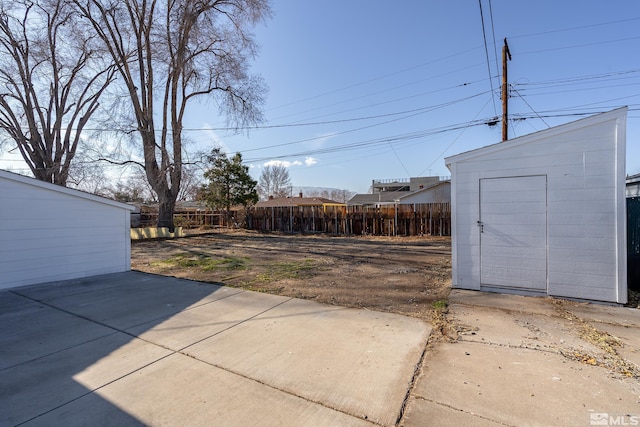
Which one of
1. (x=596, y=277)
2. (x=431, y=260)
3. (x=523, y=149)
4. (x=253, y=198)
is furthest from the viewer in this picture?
(x=253, y=198)

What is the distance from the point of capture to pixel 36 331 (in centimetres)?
343

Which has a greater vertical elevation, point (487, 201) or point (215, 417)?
point (487, 201)

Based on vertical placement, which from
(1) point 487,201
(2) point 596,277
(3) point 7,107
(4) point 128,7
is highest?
(4) point 128,7

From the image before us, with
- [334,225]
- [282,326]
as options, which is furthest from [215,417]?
[334,225]

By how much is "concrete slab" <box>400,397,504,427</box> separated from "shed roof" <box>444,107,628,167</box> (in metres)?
4.05

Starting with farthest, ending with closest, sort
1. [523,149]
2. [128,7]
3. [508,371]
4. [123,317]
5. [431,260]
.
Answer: [128,7]
[431,260]
[523,149]
[123,317]
[508,371]

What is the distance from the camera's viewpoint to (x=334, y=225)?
54.2ft

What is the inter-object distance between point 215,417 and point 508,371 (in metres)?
2.27

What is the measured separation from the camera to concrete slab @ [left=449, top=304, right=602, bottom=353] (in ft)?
9.46

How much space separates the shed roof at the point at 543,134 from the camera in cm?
400

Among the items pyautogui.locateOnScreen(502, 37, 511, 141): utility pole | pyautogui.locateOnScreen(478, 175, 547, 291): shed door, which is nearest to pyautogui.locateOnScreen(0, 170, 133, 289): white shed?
pyautogui.locateOnScreen(478, 175, 547, 291): shed door

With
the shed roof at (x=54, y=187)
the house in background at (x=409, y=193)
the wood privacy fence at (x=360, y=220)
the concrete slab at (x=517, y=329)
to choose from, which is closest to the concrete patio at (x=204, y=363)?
the concrete slab at (x=517, y=329)

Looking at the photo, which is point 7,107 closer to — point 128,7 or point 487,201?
point 128,7

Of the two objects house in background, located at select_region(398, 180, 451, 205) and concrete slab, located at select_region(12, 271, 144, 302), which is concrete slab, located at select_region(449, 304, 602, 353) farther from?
house in background, located at select_region(398, 180, 451, 205)
